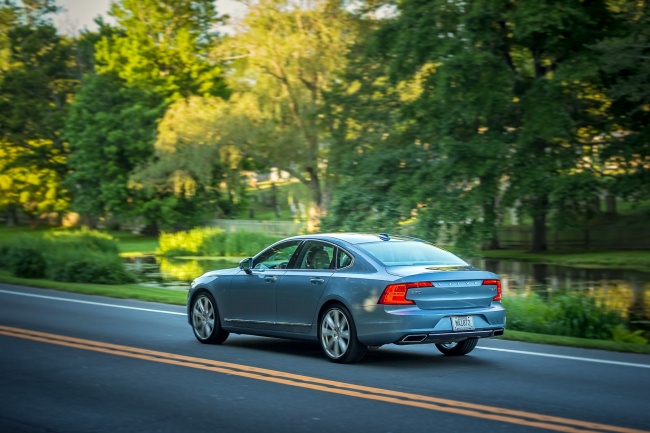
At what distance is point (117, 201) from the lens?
215 ft

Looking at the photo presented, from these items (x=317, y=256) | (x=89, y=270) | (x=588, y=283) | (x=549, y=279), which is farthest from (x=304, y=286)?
(x=549, y=279)

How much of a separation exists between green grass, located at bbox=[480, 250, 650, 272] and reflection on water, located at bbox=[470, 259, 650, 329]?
1.95m

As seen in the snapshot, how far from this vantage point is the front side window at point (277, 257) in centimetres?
1332

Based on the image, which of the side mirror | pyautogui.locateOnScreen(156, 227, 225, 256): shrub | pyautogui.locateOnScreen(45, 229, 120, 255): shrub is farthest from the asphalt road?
pyautogui.locateOnScreen(156, 227, 225, 256): shrub

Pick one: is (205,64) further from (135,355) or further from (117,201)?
(135,355)

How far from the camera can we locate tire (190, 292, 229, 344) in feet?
46.3

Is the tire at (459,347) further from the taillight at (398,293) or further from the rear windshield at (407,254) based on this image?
the taillight at (398,293)

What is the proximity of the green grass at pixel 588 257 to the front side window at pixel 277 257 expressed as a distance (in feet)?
102

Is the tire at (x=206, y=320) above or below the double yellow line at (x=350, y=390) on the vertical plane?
above

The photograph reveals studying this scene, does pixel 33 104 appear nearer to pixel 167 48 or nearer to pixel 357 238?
pixel 167 48

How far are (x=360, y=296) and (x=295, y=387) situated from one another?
6.13ft

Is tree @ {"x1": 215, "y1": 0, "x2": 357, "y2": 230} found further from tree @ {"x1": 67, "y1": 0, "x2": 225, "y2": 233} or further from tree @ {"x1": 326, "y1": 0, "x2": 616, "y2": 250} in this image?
tree @ {"x1": 326, "y1": 0, "x2": 616, "y2": 250}

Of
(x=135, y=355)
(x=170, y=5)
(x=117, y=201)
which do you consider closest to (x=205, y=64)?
(x=170, y=5)

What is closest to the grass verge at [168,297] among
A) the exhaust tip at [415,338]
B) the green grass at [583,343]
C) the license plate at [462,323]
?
the green grass at [583,343]
